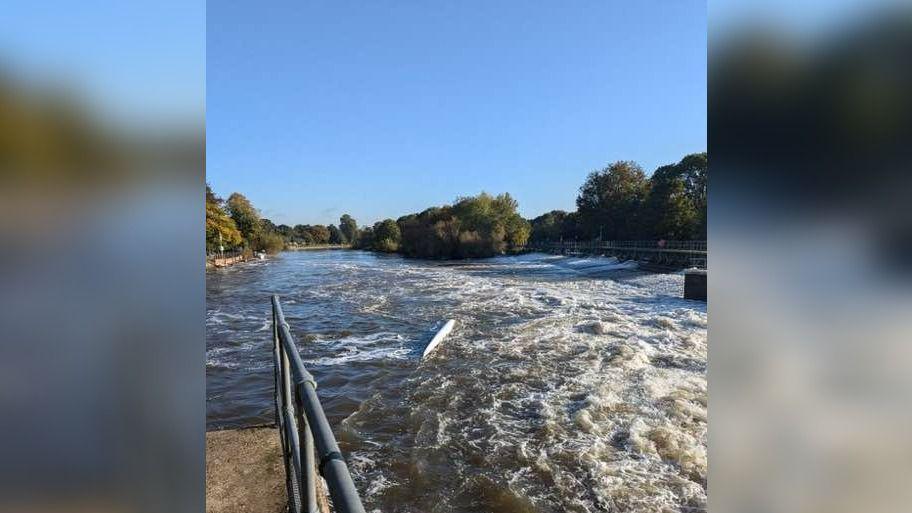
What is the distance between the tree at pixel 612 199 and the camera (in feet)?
232

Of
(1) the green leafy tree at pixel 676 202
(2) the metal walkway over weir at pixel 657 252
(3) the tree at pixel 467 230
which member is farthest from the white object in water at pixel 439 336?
(3) the tree at pixel 467 230

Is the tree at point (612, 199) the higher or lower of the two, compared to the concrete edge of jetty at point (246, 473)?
higher

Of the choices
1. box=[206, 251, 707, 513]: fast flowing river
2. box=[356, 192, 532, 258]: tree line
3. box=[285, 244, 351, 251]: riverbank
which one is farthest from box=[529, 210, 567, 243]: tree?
box=[206, 251, 707, 513]: fast flowing river

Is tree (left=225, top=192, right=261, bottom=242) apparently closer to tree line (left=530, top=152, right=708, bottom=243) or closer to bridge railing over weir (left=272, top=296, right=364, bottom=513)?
tree line (left=530, top=152, right=708, bottom=243)

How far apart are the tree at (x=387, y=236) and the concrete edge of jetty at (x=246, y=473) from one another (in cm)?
9970

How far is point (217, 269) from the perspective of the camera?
48969mm

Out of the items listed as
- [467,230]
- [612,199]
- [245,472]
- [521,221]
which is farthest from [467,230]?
[245,472]

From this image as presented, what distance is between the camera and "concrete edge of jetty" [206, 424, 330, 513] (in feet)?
11.1

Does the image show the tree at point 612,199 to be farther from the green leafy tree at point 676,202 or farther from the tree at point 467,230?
the tree at point 467,230

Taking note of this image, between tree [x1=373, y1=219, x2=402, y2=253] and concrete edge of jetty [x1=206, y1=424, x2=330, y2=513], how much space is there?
9970 cm
